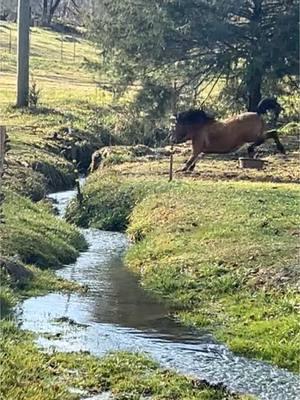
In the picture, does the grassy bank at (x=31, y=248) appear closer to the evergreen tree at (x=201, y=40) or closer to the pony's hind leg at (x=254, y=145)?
the pony's hind leg at (x=254, y=145)

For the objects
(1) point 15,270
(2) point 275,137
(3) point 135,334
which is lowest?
(2) point 275,137

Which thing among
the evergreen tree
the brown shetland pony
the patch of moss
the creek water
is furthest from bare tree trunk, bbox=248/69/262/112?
the creek water

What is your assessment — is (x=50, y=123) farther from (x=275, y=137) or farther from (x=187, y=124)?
(x=187, y=124)

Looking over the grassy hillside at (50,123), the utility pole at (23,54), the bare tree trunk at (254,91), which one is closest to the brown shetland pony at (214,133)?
the grassy hillside at (50,123)

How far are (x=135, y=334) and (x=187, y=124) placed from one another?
11933 mm

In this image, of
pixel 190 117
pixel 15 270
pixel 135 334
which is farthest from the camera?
pixel 190 117

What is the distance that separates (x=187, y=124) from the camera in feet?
70.4

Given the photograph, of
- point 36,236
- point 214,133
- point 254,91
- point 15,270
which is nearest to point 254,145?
point 214,133

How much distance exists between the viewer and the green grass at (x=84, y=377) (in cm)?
742

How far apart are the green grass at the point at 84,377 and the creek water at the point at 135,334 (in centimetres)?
31

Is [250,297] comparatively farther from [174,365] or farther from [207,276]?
[174,365]

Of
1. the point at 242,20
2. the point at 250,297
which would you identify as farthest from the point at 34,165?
the point at 250,297

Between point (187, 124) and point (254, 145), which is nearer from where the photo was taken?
point (187, 124)

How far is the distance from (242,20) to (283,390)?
21617 millimetres
